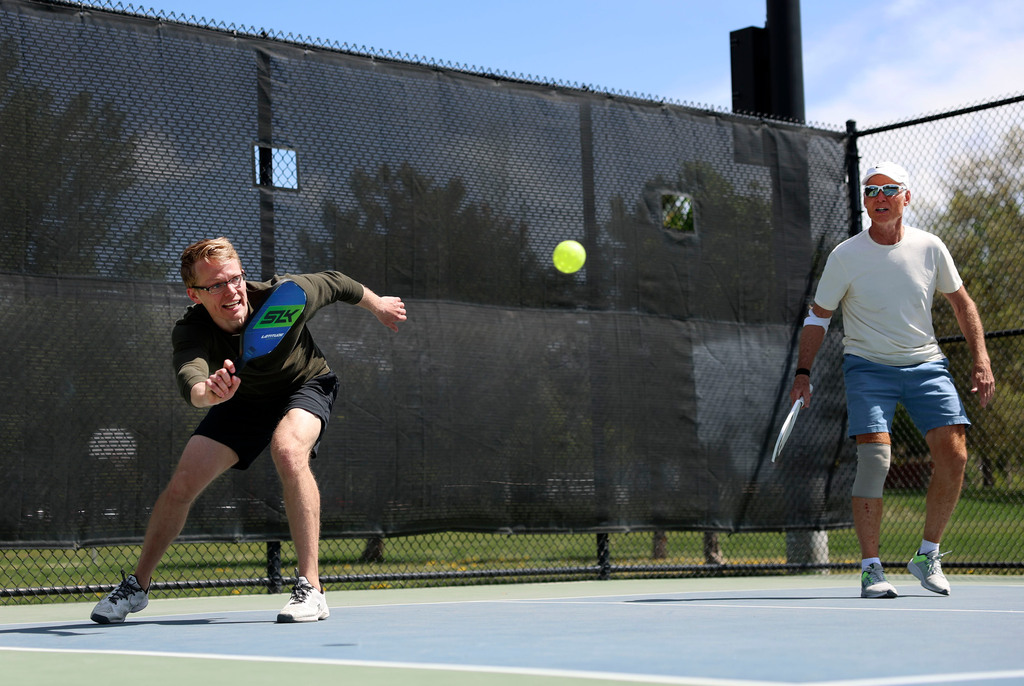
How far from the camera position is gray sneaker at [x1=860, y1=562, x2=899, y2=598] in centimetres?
445

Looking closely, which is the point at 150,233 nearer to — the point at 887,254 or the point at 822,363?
the point at 887,254

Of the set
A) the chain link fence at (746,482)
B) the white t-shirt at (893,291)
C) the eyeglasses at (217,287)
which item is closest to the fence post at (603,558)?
the chain link fence at (746,482)

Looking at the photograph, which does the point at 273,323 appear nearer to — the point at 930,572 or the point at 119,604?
the point at 119,604

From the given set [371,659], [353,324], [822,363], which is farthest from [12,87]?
[822,363]

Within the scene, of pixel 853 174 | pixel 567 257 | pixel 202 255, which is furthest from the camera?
pixel 853 174

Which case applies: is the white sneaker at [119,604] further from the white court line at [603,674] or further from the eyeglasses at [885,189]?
the eyeglasses at [885,189]

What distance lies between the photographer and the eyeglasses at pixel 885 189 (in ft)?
15.3

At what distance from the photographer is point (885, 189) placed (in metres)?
4.67

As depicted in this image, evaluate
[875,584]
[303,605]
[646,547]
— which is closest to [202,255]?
[303,605]

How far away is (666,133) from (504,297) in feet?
4.83

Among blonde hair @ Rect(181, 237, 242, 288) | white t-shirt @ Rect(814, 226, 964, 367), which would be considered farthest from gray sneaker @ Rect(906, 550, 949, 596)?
blonde hair @ Rect(181, 237, 242, 288)

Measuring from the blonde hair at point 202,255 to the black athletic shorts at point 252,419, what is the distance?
501mm

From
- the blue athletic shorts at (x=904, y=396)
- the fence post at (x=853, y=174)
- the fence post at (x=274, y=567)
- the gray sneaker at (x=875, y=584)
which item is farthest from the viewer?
the fence post at (x=853, y=174)

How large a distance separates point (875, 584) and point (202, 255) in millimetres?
2785
